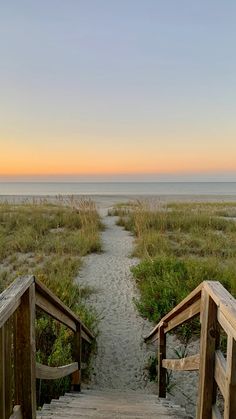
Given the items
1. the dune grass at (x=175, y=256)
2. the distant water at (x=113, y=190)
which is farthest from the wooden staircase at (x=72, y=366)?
the distant water at (x=113, y=190)

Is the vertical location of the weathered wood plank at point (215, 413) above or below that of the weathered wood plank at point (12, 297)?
below

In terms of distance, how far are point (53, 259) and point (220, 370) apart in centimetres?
753

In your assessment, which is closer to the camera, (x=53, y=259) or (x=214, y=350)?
(x=214, y=350)

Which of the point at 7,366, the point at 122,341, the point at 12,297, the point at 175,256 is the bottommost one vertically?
the point at 122,341

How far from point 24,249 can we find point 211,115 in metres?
13.9

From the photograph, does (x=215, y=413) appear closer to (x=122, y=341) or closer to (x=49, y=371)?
(x=49, y=371)

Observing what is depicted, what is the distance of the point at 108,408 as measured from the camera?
10.4 ft

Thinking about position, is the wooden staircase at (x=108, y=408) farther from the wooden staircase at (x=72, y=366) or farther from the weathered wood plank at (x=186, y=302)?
the weathered wood plank at (x=186, y=302)

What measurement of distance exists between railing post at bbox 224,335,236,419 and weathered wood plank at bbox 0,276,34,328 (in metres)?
0.99

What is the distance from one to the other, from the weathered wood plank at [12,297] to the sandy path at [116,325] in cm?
325

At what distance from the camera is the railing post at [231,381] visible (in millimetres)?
1602

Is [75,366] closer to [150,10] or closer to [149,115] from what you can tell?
[150,10]

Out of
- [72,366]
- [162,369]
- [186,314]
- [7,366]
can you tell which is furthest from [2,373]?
[162,369]

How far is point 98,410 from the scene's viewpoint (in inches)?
120
